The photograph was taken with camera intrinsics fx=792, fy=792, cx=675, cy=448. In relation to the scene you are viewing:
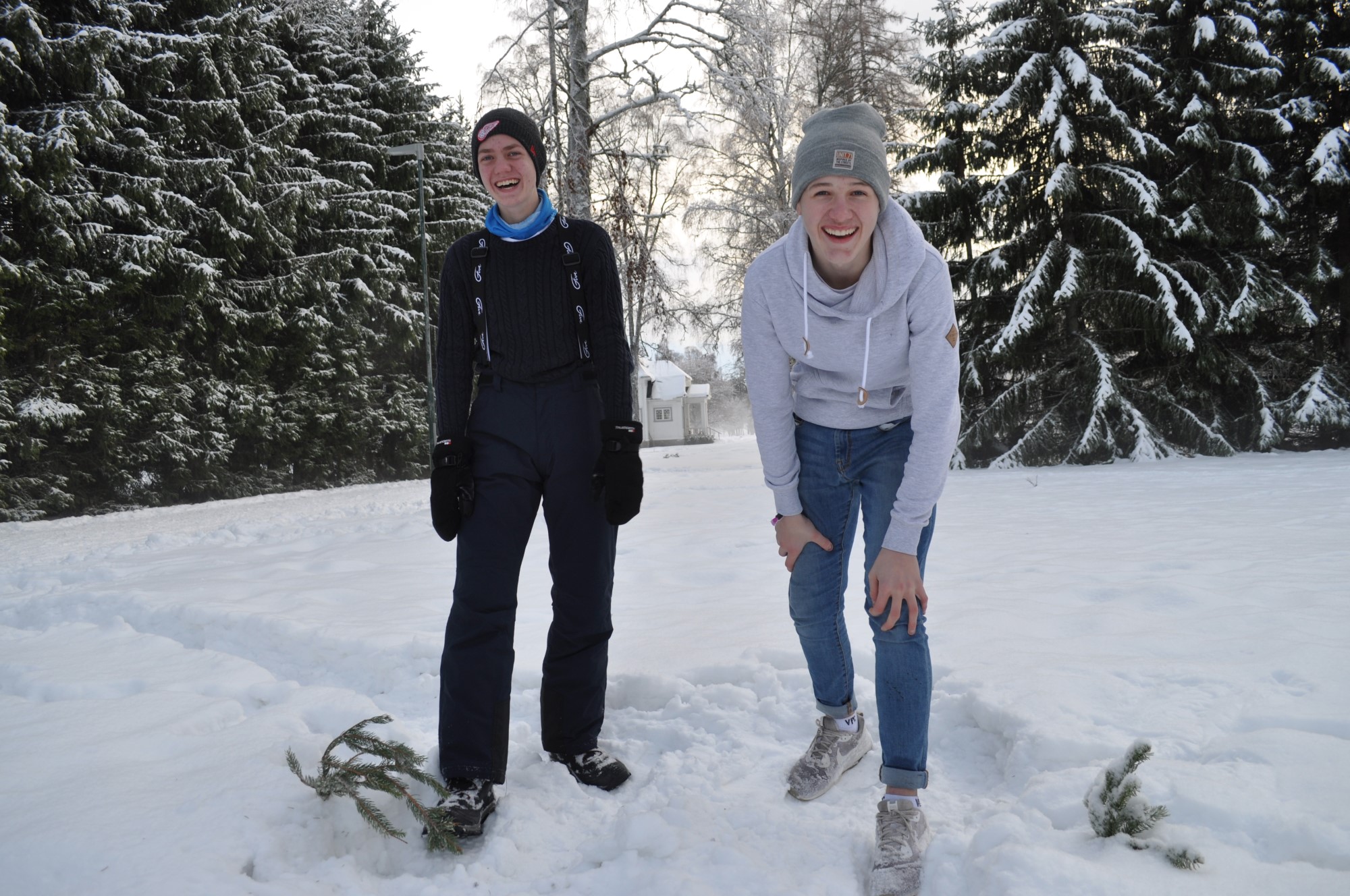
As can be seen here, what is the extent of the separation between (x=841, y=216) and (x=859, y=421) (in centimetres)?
54

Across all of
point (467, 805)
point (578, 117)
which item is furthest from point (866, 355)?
point (578, 117)

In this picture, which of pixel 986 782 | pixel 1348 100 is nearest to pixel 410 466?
pixel 986 782

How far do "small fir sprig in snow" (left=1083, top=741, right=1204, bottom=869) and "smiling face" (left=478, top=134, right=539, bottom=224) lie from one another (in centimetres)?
217

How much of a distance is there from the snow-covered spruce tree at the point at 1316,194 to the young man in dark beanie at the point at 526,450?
12041 mm

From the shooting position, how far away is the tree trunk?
10.3 meters

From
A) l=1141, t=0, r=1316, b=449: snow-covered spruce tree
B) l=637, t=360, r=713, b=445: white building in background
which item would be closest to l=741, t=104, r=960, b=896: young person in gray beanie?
l=1141, t=0, r=1316, b=449: snow-covered spruce tree

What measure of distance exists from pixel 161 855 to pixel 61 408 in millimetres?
11396

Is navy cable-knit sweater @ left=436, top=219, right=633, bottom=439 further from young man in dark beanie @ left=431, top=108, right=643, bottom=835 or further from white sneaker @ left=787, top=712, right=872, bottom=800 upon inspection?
white sneaker @ left=787, top=712, right=872, bottom=800

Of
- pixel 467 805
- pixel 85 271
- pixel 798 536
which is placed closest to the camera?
pixel 467 805

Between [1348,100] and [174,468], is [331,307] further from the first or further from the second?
[1348,100]

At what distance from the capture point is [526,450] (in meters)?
2.33

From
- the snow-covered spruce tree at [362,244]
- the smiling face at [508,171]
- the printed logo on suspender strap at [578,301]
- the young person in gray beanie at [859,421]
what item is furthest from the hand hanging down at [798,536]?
the snow-covered spruce tree at [362,244]

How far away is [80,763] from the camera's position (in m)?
2.17

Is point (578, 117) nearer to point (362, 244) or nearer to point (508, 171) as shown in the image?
point (362, 244)
